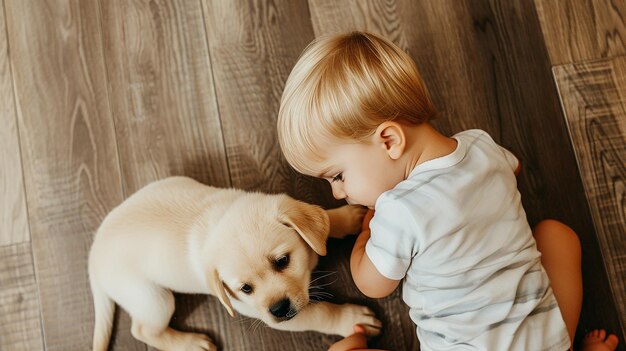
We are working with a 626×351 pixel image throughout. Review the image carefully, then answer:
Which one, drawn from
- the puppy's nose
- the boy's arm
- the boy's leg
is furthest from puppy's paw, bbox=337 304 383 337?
the boy's leg

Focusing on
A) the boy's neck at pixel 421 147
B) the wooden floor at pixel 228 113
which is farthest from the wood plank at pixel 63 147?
the boy's neck at pixel 421 147

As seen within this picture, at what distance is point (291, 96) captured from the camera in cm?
113

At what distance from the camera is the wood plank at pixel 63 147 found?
155cm

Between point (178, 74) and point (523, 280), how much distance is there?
1180 mm

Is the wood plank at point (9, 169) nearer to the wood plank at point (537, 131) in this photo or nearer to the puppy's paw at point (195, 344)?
the puppy's paw at point (195, 344)

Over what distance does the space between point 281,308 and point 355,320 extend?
0.30 metres

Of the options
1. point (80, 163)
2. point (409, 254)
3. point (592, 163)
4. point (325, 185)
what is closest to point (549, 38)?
point (592, 163)

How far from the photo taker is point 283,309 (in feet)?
3.97

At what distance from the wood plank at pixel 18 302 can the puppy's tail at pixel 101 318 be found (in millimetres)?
201

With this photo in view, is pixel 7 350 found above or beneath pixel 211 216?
beneath

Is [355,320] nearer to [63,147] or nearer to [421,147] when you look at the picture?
[421,147]

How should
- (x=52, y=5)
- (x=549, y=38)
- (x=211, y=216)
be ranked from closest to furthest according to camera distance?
(x=211, y=216)
(x=549, y=38)
(x=52, y=5)

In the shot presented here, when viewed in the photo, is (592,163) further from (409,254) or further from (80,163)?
(80,163)

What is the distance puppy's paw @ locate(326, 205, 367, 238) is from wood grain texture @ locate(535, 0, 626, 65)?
783mm
